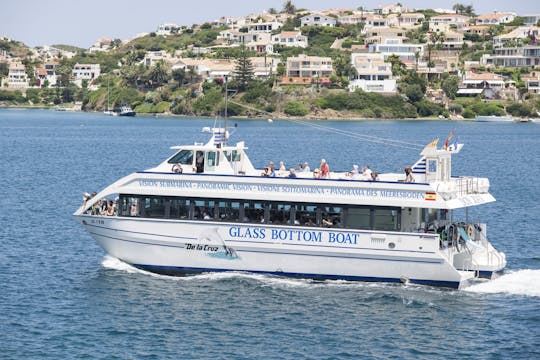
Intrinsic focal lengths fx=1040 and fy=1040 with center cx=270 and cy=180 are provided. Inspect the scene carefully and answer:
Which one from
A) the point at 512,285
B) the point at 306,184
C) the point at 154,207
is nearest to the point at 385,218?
the point at 306,184

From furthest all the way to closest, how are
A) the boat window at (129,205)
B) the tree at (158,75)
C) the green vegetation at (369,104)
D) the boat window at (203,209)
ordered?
the tree at (158,75) < the green vegetation at (369,104) < the boat window at (129,205) < the boat window at (203,209)

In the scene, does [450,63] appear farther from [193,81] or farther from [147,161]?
[147,161]

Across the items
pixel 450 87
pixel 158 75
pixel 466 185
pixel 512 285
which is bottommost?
pixel 512 285

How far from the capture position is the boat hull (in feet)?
102

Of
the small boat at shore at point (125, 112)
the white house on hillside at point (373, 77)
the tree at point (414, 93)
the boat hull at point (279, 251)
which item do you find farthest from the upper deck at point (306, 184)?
the small boat at shore at point (125, 112)

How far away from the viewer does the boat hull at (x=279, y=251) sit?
102 feet

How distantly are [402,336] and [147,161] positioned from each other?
5314 centimetres

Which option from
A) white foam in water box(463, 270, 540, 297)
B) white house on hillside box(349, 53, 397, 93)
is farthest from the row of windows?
white house on hillside box(349, 53, 397, 93)

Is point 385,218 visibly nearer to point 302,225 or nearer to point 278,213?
point 302,225

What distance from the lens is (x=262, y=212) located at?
1262 inches

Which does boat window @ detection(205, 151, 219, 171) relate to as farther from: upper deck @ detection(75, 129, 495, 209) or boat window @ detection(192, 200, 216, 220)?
boat window @ detection(192, 200, 216, 220)

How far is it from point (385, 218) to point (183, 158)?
A: 696cm

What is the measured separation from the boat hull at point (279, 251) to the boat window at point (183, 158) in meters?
2.35

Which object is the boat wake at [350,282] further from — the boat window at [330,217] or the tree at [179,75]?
the tree at [179,75]
